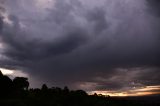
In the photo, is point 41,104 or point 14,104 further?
point 41,104

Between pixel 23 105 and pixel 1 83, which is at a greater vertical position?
pixel 1 83

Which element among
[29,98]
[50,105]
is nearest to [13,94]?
[29,98]

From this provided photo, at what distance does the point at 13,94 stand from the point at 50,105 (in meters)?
25.7

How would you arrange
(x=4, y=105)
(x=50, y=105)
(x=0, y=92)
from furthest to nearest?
1. (x=50, y=105)
2. (x=0, y=92)
3. (x=4, y=105)

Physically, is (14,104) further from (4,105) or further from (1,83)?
(1,83)

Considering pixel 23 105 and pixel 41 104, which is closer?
pixel 23 105

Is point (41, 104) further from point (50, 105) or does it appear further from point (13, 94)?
point (13, 94)

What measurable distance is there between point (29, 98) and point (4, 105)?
37501 mm

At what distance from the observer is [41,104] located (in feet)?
644

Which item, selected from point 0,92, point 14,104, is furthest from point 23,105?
point 0,92

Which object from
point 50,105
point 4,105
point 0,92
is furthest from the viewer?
point 50,105

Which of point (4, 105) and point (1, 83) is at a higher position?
point (1, 83)

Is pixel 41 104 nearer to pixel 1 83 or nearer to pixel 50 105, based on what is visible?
pixel 50 105

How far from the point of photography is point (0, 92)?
18625 centimetres
